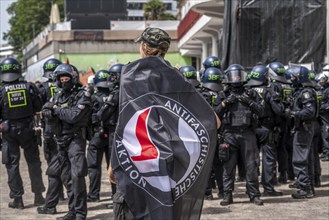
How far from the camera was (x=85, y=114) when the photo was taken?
827 centimetres

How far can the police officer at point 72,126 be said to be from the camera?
27.0 feet

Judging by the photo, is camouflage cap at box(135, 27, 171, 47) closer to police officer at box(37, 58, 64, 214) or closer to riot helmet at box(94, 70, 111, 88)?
police officer at box(37, 58, 64, 214)

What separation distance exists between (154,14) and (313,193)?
2384 inches

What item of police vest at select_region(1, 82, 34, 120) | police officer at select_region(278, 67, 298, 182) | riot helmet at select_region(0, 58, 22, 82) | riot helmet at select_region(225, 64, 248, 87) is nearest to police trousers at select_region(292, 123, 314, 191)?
police officer at select_region(278, 67, 298, 182)

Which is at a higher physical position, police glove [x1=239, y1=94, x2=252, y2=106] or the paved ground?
police glove [x1=239, y1=94, x2=252, y2=106]

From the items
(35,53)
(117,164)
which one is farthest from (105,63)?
(117,164)

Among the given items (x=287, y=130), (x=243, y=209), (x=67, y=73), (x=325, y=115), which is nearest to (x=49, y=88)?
(x=67, y=73)

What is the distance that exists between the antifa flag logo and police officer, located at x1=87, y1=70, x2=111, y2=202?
5857 mm

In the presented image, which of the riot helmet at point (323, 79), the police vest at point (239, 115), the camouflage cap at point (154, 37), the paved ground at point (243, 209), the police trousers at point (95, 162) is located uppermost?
the camouflage cap at point (154, 37)

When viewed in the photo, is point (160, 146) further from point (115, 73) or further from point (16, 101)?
point (115, 73)

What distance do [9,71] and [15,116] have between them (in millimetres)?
653

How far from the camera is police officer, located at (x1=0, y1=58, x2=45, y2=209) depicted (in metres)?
9.60

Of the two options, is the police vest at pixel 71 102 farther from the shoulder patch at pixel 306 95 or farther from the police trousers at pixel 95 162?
the shoulder patch at pixel 306 95

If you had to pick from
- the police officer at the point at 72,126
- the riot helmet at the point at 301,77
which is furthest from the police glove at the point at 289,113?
the police officer at the point at 72,126
